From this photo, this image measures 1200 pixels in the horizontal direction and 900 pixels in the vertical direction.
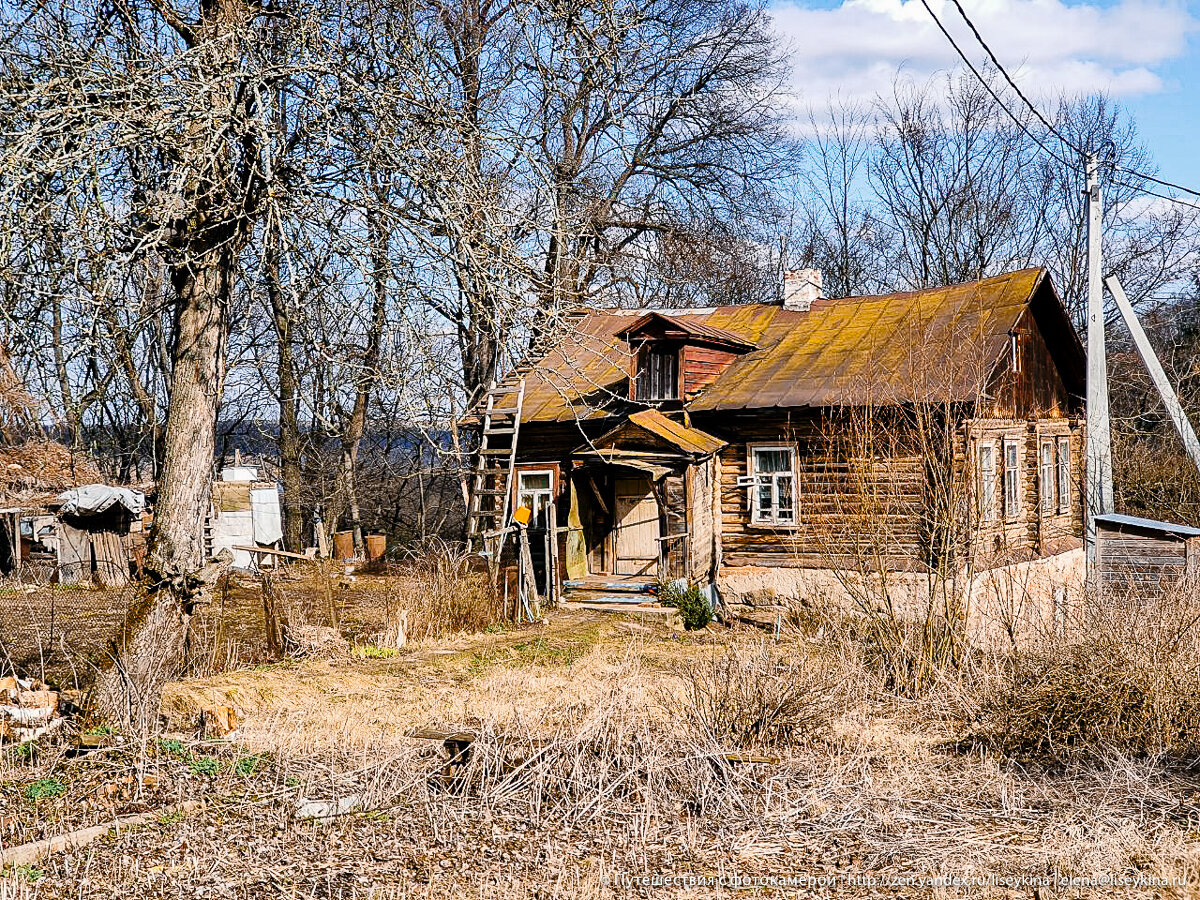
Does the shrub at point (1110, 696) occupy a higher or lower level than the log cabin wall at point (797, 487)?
lower

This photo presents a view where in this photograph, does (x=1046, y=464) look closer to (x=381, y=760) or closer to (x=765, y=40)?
(x=765, y=40)

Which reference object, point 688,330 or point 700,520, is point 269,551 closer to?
point 700,520

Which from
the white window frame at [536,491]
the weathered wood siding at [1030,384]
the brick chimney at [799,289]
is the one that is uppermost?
the brick chimney at [799,289]

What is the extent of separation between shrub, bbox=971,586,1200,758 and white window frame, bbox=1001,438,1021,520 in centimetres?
1060

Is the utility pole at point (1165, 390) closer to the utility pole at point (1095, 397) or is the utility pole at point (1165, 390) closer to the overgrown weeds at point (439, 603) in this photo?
the utility pole at point (1095, 397)

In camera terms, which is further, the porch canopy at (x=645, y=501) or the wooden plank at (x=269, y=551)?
the wooden plank at (x=269, y=551)

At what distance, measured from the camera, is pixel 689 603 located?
16266 mm

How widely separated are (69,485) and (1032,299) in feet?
66.9

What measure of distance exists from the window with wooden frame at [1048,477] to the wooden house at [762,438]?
49mm

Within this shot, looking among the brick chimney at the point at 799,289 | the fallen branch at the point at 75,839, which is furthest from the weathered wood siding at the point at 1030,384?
the fallen branch at the point at 75,839

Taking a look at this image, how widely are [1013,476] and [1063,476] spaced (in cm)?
349

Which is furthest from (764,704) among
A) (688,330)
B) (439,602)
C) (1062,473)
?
(1062,473)

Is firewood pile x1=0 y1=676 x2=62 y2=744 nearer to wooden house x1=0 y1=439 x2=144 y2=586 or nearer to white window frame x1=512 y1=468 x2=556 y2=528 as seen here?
white window frame x1=512 y1=468 x2=556 y2=528

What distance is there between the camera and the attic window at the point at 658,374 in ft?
60.0
